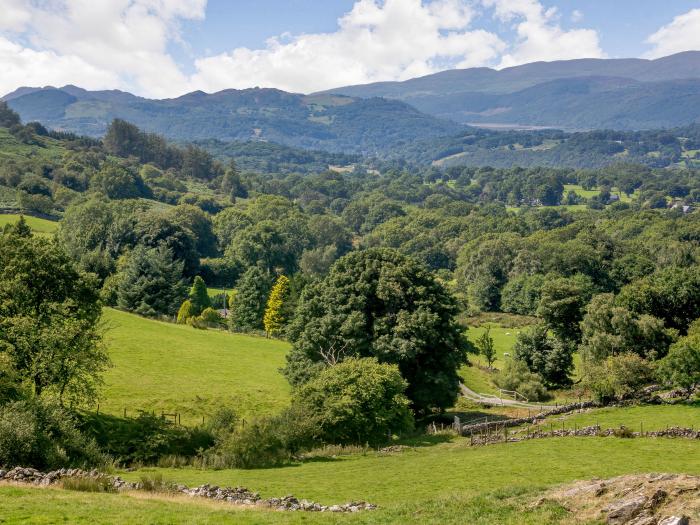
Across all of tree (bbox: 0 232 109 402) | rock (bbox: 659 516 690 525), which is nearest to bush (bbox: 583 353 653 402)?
rock (bbox: 659 516 690 525)

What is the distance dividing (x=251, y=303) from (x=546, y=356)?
143 ft

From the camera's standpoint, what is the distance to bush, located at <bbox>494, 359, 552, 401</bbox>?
57969mm

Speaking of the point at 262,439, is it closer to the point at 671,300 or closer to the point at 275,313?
the point at 671,300

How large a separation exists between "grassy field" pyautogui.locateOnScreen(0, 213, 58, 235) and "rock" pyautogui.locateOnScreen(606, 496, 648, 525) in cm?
12482

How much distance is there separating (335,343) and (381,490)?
2129 cm

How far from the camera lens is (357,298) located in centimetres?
4794

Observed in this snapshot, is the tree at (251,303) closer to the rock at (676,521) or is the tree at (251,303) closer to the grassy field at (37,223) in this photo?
the grassy field at (37,223)

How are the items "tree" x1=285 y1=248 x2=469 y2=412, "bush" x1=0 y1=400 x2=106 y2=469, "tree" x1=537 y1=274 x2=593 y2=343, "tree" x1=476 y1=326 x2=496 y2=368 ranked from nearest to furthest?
"bush" x1=0 y1=400 x2=106 y2=469
"tree" x1=285 y1=248 x2=469 y2=412
"tree" x1=537 y1=274 x2=593 y2=343
"tree" x1=476 y1=326 x2=496 y2=368

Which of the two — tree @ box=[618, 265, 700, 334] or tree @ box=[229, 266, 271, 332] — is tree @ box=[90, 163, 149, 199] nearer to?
tree @ box=[229, 266, 271, 332]

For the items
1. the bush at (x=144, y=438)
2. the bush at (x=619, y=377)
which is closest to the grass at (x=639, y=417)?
the bush at (x=619, y=377)

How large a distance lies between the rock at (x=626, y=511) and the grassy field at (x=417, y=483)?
4.99 ft

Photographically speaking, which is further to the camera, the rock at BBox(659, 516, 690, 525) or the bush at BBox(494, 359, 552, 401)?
the bush at BBox(494, 359, 552, 401)

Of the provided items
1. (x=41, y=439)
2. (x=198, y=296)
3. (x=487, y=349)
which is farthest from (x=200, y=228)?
(x=41, y=439)

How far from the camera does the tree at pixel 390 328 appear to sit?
46.3 metres
